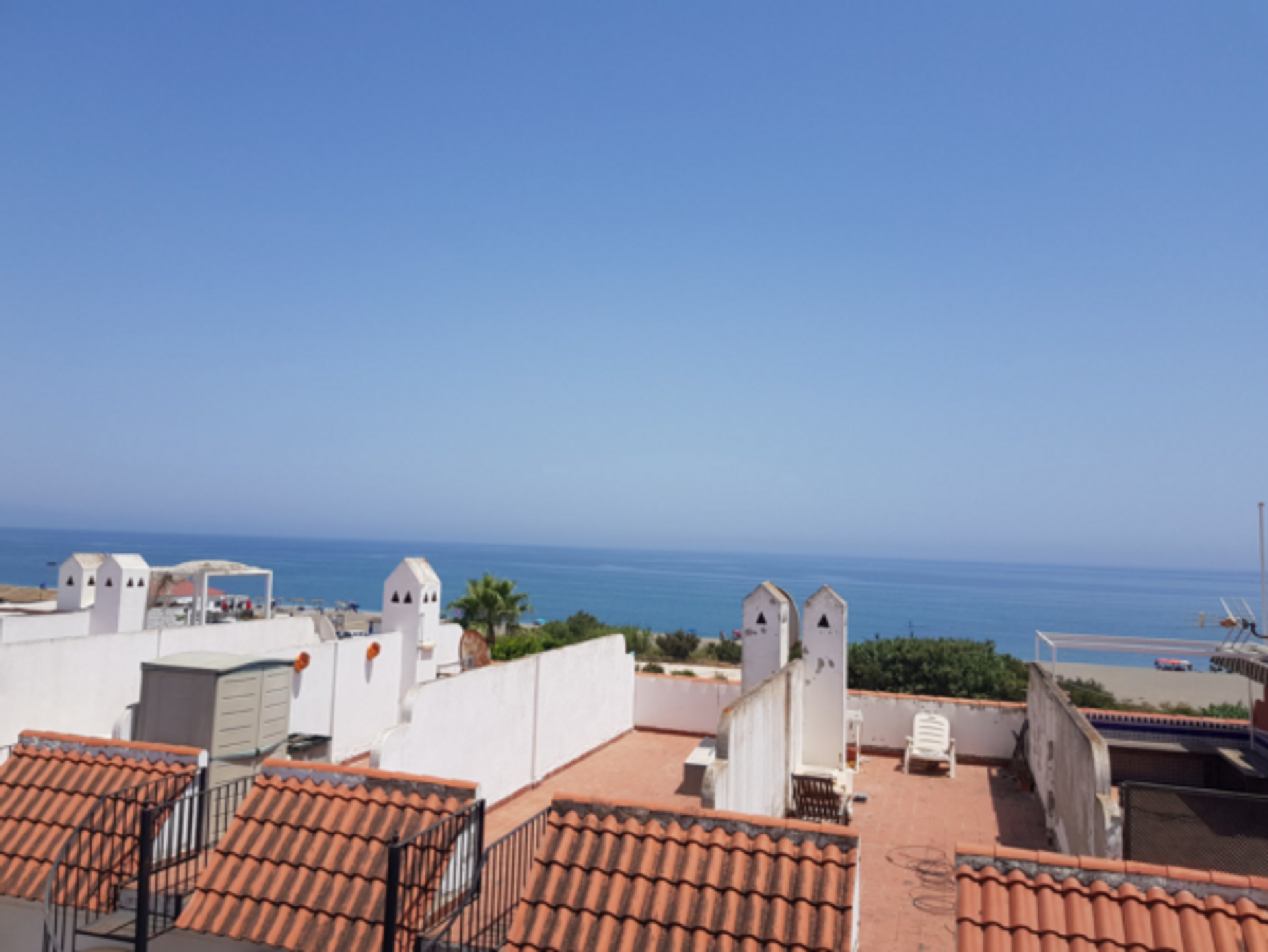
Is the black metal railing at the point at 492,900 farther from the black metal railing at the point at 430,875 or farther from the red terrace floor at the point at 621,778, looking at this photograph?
the red terrace floor at the point at 621,778

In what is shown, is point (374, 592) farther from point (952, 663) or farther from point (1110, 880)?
point (1110, 880)

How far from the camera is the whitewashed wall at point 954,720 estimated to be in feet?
59.3

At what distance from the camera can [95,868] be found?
7379mm

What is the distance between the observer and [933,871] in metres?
11.7

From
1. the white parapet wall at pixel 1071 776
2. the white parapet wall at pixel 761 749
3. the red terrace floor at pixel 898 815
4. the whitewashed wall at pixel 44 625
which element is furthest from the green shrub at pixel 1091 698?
the whitewashed wall at pixel 44 625

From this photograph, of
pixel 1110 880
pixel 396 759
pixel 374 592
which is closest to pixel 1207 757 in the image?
pixel 1110 880

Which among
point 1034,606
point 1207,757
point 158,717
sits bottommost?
point 1034,606

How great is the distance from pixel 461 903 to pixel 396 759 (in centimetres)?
515

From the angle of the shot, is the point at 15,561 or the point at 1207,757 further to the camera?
the point at 15,561

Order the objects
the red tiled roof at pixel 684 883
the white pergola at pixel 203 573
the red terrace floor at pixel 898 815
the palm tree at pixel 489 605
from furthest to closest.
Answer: the palm tree at pixel 489 605 → the white pergola at pixel 203 573 → the red terrace floor at pixel 898 815 → the red tiled roof at pixel 684 883

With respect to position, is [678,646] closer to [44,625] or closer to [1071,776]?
[44,625]

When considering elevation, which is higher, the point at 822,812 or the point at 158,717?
the point at 158,717

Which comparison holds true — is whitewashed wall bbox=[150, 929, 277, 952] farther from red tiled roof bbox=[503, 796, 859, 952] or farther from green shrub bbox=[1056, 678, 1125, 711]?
green shrub bbox=[1056, 678, 1125, 711]

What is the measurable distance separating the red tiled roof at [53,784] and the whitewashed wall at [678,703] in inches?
527
